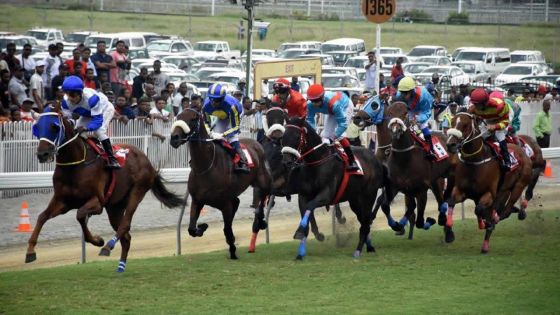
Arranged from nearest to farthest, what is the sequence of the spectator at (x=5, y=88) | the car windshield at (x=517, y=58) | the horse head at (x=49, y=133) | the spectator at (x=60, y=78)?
the horse head at (x=49, y=133) < the spectator at (x=5, y=88) < the spectator at (x=60, y=78) < the car windshield at (x=517, y=58)

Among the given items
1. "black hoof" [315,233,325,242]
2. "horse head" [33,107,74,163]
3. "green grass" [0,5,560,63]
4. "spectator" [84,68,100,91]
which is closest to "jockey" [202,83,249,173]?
"black hoof" [315,233,325,242]

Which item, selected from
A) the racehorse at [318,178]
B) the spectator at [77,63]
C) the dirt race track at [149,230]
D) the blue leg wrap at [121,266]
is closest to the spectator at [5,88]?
the spectator at [77,63]

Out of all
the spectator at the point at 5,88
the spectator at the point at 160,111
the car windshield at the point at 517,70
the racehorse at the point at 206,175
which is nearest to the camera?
the racehorse at the point at 206,175

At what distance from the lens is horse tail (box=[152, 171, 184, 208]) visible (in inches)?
597

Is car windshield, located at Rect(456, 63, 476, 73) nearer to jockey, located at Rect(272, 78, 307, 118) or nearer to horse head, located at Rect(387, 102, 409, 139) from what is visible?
horse head, located at Rect(387, 102, 409, 139)

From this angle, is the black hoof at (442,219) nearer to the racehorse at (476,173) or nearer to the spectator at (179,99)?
the racehorse at (476,173)

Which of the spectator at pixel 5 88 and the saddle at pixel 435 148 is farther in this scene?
the spectator at pixel 5 88

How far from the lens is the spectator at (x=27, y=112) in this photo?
70.6 feet

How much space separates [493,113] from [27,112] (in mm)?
9751

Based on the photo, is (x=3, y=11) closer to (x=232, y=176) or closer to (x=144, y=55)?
(x=144, y=55)

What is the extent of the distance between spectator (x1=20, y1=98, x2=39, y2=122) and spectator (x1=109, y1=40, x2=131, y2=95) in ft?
10.6

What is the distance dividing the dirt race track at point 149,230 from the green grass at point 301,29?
38.2m

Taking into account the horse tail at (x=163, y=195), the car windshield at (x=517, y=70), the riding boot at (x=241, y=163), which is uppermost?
the car windshield at (x=517, y=70)

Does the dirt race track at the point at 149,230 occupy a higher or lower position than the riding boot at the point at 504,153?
lower
